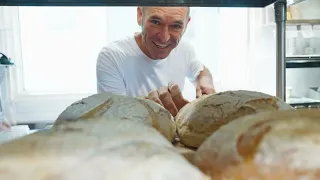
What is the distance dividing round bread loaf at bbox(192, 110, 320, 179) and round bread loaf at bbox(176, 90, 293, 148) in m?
0.21

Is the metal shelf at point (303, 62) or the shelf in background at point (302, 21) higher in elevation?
the shelf in background at point (302, 21)

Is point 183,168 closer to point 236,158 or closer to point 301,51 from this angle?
point 236,158

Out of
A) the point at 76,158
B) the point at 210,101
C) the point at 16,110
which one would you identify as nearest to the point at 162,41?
the point at 210,101

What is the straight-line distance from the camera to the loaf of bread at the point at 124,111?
21.5 inches

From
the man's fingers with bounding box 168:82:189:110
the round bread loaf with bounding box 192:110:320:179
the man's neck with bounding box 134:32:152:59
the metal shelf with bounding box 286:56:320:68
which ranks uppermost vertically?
the man's neck with bounding box 134:32:152:59

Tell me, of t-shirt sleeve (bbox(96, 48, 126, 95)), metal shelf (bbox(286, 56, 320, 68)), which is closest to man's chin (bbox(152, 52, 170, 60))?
t-shirt sleeve (bbox(96, 48, 126, 95))

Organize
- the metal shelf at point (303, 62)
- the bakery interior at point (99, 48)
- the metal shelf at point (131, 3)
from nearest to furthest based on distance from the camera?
the metal shelf at point (131, 3) < the metal shelf at point (303, 62) < the bakery interior at point (99, 48)

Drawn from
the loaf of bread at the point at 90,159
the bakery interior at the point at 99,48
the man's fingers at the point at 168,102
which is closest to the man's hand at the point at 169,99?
the man's fingers at the point at 168,102

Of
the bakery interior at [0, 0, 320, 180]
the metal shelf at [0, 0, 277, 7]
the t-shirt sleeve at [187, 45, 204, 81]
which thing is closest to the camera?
the metal shelf at [0, 0, 277, 7]

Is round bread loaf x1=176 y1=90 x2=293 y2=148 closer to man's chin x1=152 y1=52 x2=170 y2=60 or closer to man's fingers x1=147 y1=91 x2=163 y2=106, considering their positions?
man's fingers x1=147 y1=91 x2=163 y2=106

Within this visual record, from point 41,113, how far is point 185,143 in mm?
1651

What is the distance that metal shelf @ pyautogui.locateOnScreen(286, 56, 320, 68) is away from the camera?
1.89m

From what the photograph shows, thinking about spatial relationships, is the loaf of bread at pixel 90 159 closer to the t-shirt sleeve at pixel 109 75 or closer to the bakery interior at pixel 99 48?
the t-shirt sleeve at pixel 109 75

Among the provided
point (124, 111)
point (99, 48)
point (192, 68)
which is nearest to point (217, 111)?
point (124, 111)
